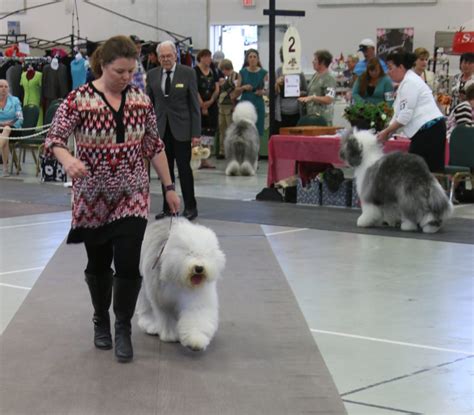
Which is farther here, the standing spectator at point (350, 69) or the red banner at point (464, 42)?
the standing spectator at point (350, 69)

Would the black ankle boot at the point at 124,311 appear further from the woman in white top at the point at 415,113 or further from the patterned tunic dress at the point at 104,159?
the woman in white top at the point at 415,113

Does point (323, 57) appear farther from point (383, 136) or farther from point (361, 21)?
point (361, 21)

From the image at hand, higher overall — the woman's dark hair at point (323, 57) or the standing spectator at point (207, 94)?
the woman's dark hair at point (323, 57)

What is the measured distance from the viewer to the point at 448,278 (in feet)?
20.5

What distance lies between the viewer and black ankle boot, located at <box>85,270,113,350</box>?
4461 mm

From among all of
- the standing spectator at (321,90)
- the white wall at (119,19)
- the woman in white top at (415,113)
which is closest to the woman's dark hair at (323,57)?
the standing spectator at (321,90)

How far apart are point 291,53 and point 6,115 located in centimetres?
484

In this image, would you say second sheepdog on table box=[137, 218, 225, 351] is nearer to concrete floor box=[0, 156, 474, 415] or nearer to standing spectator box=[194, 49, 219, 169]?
concrete floor box=[0, 156, 474, 415]

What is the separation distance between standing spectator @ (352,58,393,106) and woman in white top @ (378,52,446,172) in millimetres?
2054

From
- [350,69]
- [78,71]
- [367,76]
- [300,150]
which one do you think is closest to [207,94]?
[350,69]

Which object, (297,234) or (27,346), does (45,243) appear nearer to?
(297,234)

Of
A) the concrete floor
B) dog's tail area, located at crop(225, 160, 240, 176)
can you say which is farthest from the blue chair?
dog's tail area, located at crop(225, 160, 240, 176)

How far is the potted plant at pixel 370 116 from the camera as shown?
921 cm

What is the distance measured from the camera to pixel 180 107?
8.42 meters
